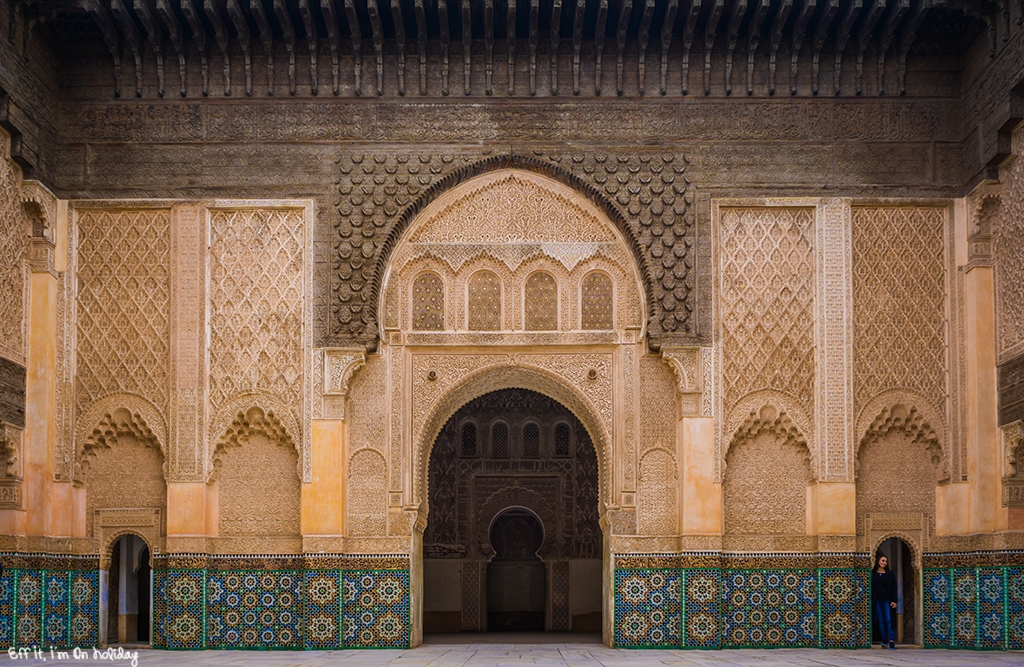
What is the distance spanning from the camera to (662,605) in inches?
314

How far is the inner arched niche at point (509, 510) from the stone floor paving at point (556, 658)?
10.0 ft

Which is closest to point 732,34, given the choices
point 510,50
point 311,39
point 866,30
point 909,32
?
point 866,30

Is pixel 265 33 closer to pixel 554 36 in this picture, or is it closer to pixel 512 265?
pixel 554 36

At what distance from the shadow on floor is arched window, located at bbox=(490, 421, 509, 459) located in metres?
1.61

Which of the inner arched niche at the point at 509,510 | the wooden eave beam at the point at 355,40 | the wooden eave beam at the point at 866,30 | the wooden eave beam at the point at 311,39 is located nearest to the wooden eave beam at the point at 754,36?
the wooden eave beam at the point at 866,30

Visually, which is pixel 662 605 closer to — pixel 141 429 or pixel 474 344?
pixel 474 344

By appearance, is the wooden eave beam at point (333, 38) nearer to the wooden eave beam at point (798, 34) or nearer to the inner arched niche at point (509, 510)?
the wooden eave beam at point (798, 34)

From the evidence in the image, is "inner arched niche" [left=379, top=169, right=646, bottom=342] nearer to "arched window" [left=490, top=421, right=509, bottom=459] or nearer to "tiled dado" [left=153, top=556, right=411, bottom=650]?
"tiled dado" [left=153, top=556, right=411, bottom=650]

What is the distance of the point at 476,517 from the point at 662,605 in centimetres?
360

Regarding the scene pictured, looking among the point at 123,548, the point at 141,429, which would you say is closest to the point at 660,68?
the point at 141,429

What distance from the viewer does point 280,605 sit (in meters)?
7.98

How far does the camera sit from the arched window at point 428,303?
8367mm

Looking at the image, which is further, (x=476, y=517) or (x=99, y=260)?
(x=476, y=517)

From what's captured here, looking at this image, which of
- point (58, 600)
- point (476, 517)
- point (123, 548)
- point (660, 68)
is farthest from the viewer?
point (476, 517)
